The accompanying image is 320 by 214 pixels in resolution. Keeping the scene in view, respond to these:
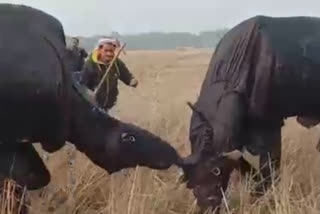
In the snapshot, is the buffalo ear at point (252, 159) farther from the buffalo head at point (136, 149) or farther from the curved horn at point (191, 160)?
the buffalo head at point (136, 149)

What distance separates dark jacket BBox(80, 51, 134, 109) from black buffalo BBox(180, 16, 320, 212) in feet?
5.54

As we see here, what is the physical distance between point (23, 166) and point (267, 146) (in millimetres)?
2661

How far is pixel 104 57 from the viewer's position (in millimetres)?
11180

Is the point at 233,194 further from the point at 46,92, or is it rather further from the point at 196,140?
the point at 46,92

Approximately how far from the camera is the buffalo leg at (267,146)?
938 centimetres

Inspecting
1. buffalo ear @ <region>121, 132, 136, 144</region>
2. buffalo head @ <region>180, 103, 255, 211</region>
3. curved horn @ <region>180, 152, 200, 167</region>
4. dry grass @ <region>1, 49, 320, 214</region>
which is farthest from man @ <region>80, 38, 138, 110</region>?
buffalo ear @ <region>121, 132, 136, 144</region>

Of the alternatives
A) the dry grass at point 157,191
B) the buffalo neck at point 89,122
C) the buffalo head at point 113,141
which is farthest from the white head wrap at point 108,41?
the buffalo neck at point 89,122

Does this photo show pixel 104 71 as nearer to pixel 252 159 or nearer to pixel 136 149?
pixel 252 159

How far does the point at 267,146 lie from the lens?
9.60m

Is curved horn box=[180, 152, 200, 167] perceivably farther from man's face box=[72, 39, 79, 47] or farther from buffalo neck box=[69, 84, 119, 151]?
man's face box=[72, 39, 79, 47]

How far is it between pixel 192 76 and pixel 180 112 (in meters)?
8.81

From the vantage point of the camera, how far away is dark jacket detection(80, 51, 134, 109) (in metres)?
10.9

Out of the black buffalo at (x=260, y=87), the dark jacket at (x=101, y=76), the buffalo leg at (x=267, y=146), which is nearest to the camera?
the black buffalo at (x=260, y=87)

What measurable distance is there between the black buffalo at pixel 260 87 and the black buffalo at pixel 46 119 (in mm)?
840
